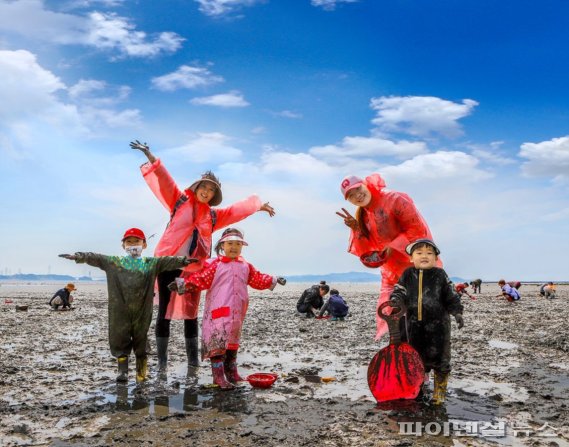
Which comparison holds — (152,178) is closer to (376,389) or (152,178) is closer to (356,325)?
(376,389)

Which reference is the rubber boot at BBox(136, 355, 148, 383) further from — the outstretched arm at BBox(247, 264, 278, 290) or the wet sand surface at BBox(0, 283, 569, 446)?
the outstretched arm at BBox(247, 264, 278, 290)

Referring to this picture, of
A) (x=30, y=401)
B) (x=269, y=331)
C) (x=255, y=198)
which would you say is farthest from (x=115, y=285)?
(x=269, y=331)

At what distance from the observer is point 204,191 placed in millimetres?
6027

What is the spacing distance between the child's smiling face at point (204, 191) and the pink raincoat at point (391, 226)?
6.10ft

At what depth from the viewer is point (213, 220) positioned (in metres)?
6.28

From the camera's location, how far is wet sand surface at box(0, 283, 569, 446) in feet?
12.1

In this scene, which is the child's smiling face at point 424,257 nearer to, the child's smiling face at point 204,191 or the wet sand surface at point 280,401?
the wet sand surface at point 280,401

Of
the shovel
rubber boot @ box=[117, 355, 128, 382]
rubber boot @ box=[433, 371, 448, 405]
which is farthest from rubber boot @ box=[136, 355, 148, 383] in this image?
rubber boot @ box=[433, 371, 448, 405]

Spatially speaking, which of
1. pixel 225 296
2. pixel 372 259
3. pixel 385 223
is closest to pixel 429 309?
pixel 372 259

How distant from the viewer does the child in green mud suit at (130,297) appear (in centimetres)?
537

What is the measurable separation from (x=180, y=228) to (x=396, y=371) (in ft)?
9.62

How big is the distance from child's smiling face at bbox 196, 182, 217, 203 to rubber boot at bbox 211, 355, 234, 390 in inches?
75.3

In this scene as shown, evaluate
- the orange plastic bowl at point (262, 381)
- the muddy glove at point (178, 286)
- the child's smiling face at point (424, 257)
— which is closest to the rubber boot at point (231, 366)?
the orange plastic bowl at point (262, 381)

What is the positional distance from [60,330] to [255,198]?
247 inches
